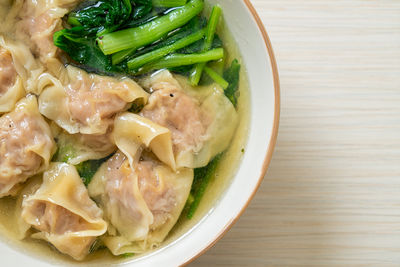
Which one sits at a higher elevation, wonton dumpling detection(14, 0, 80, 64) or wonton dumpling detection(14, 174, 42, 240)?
wonton dumpling detection(14, 0, 80, 64)

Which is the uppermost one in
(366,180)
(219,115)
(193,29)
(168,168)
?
(193,29)

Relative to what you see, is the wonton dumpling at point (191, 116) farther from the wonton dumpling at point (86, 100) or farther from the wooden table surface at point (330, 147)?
the wooden table surface at point (330, 147)

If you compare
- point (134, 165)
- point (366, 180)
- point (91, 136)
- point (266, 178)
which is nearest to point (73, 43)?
point (91, 136)

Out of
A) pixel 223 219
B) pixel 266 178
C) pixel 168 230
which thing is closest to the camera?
pixel 223 219

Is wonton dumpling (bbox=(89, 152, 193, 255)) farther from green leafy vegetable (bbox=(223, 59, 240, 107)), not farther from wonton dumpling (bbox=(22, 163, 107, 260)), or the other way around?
green leafy vegetable (bbox=(223, 59, 240, 107))

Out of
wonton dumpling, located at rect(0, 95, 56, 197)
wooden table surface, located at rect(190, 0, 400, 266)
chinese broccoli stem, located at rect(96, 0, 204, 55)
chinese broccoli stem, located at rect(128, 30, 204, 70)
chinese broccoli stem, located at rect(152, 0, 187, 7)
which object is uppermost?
chinese broccoli stem, located at rect(152, 0, 187, 7)

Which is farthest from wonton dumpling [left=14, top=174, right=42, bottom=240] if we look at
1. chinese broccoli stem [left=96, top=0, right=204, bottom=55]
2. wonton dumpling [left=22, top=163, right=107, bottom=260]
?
chinese broccoli stem [left=96, top=0, right=204, bottom=55]

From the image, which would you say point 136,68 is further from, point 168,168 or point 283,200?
point 283,200

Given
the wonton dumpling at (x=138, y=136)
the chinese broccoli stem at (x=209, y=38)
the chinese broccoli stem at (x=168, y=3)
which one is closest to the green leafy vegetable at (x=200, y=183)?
the wonton dumpling at (x=138, y=136)
